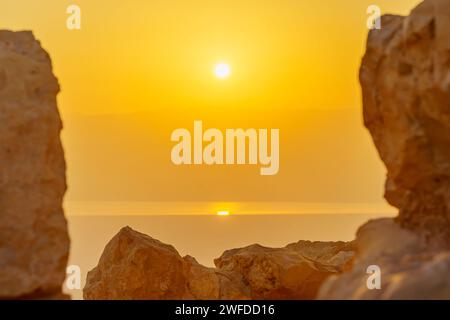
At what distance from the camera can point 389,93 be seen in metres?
6.66

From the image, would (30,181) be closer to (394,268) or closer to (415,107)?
(394,268)

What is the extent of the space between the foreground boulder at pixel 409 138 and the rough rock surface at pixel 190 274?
13.8 feet

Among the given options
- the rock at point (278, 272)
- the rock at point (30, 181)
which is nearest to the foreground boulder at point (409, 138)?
the rock at point (30, 181)

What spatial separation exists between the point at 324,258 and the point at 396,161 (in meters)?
10.1

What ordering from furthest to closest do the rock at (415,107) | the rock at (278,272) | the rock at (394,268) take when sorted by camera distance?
the rock at (278,272)
the rock at (415,107)
the rock at (394,268)

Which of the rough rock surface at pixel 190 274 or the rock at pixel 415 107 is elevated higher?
the rock at pixel 415 107

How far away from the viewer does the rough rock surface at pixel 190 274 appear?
11461 millimetres

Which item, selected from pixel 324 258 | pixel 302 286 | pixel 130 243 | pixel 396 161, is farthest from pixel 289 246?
pixel 396 161

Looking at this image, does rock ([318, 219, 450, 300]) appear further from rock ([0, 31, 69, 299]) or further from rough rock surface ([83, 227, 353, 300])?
rough rock surface ([83, 227, 353, 300])

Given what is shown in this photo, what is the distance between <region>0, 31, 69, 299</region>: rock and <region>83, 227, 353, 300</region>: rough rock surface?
16.5ft

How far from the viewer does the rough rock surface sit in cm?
1146

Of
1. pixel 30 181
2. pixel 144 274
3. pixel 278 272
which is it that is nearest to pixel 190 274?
pixel 144 274

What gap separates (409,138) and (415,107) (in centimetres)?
33

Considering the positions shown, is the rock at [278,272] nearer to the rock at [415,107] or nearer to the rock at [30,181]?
the rock at [415,107]
